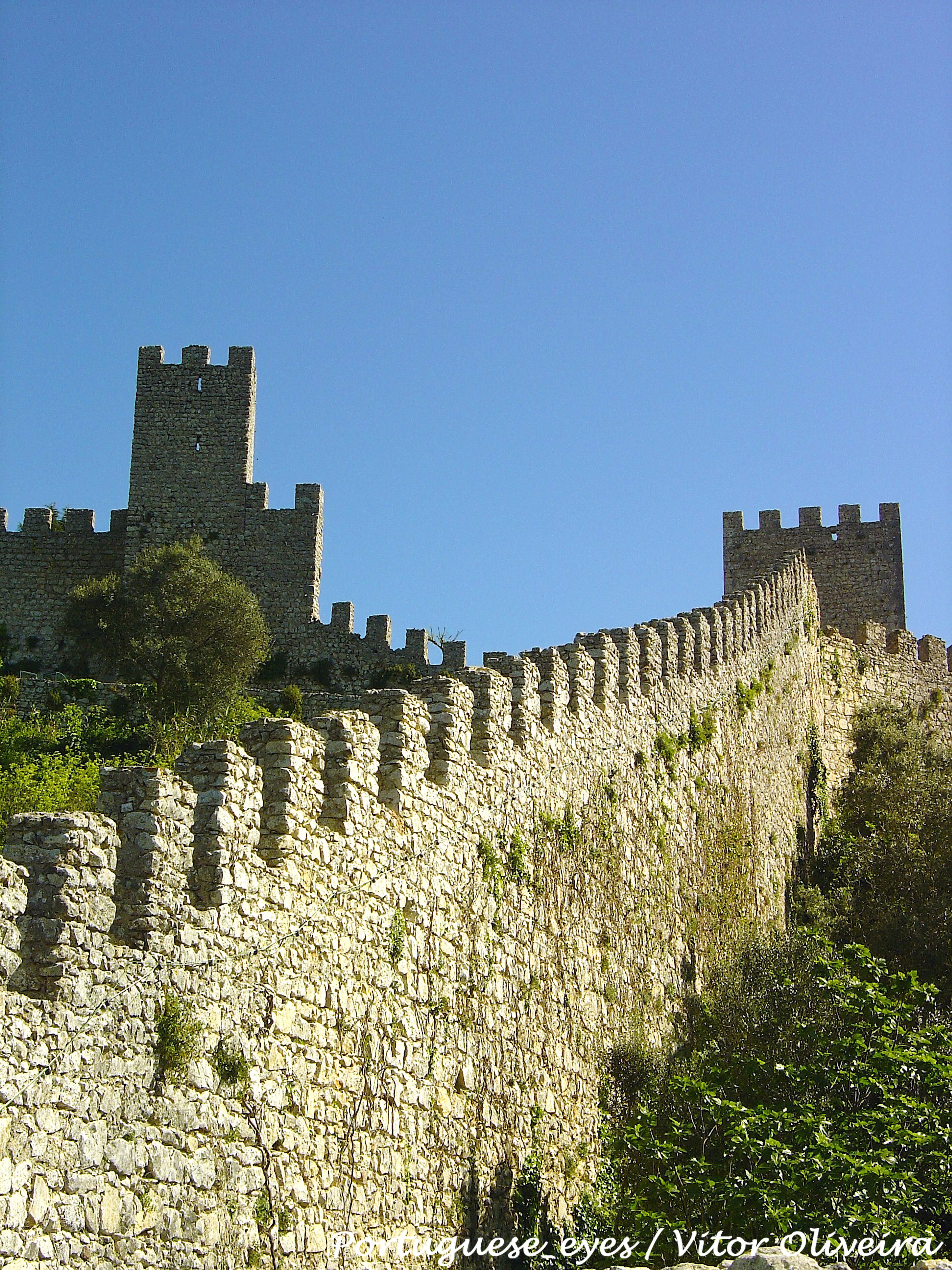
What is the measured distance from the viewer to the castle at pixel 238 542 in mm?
34688

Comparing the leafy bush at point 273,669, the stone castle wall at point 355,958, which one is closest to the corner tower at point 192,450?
the leafy bush at point 273,669

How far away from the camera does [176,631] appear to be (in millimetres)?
30078

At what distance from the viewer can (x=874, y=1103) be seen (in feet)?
44.0

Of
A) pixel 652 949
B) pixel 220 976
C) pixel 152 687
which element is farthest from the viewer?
pixel 152 687

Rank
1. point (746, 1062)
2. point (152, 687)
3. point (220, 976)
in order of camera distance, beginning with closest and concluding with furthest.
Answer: point (220, 976) < point (746, 1062) < point (152, 687)

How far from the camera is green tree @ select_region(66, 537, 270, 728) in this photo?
1124 inches

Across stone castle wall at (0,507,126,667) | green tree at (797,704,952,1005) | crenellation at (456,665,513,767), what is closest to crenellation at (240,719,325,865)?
crenellation at (456,665,513,767)

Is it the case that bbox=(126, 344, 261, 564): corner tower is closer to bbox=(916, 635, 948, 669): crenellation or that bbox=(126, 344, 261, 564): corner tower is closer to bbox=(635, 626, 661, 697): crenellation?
bbox=(916, 635, 948, 669): crenellation

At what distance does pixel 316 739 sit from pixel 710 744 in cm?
1035

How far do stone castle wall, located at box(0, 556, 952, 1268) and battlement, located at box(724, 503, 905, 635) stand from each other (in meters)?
17.9

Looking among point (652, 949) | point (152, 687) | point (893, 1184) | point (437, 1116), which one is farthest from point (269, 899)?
point (152, 687)

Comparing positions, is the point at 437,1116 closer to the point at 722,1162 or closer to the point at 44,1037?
the point at 722,1162

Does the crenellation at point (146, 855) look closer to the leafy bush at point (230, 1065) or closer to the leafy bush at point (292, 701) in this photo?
the leafy bush at point (230, 1065)

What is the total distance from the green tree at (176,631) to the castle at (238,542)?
1.70 metres
